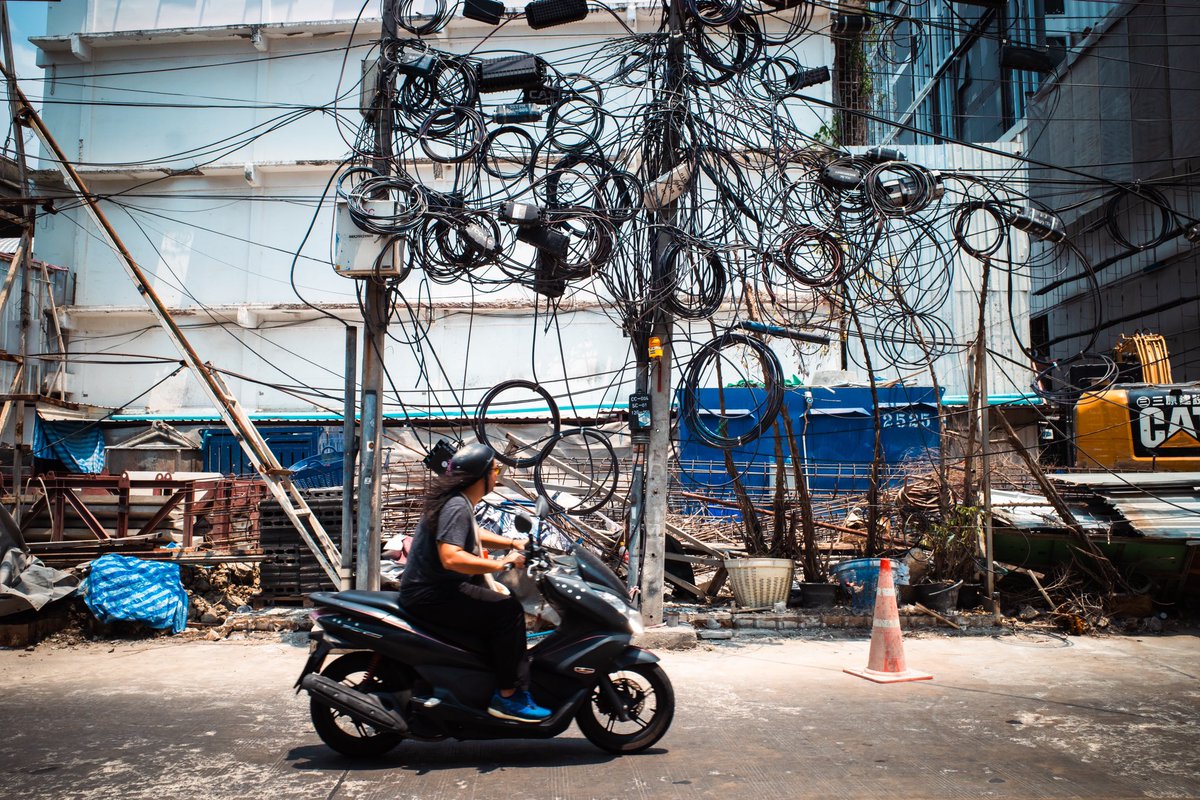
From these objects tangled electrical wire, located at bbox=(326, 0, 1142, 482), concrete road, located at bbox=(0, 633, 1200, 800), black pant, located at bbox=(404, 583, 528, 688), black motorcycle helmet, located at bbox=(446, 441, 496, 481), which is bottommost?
concrete road, located at bbox=(0, 633, 1200, 800)

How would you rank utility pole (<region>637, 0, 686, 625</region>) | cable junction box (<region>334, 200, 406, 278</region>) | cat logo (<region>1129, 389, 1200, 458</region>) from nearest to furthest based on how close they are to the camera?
cable junction box (<region>334, 200, 406, 278</region>), utility pole (<region>637, 0, 686, 625</region>), cat logo (<region>1129, 389, 1200, 458</region>)

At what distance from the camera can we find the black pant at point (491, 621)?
4875mm

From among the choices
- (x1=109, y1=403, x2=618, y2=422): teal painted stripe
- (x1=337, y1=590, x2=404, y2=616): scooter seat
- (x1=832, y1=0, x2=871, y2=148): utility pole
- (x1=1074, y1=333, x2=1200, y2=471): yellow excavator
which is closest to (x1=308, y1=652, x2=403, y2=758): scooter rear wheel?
(x1=337, y1=590, x2=404, y2=616): scooter seat

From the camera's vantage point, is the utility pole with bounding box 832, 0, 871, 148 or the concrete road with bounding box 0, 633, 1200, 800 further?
the utility pole with bounding box 832, 0, 871, 148

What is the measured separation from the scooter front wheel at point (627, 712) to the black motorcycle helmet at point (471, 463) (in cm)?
137

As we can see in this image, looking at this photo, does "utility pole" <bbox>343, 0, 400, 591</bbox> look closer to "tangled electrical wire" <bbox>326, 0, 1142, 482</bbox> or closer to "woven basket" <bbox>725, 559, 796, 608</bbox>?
"tangled electrical wire" <bbox>326, 0, 1142, 482</bbox>

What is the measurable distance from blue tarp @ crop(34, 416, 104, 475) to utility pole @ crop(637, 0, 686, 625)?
53.9 ft

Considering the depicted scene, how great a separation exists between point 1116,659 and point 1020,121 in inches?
716

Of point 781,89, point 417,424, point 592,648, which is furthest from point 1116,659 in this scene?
point 417,424

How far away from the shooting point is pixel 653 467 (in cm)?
949

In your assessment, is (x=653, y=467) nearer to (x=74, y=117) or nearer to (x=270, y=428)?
(x=270, y=428)

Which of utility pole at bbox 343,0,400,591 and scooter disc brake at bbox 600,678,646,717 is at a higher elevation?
utility pole at bbox 343,0,400,591

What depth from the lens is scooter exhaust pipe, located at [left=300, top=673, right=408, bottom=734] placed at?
4.76 metres

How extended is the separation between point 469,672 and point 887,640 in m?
4.08
